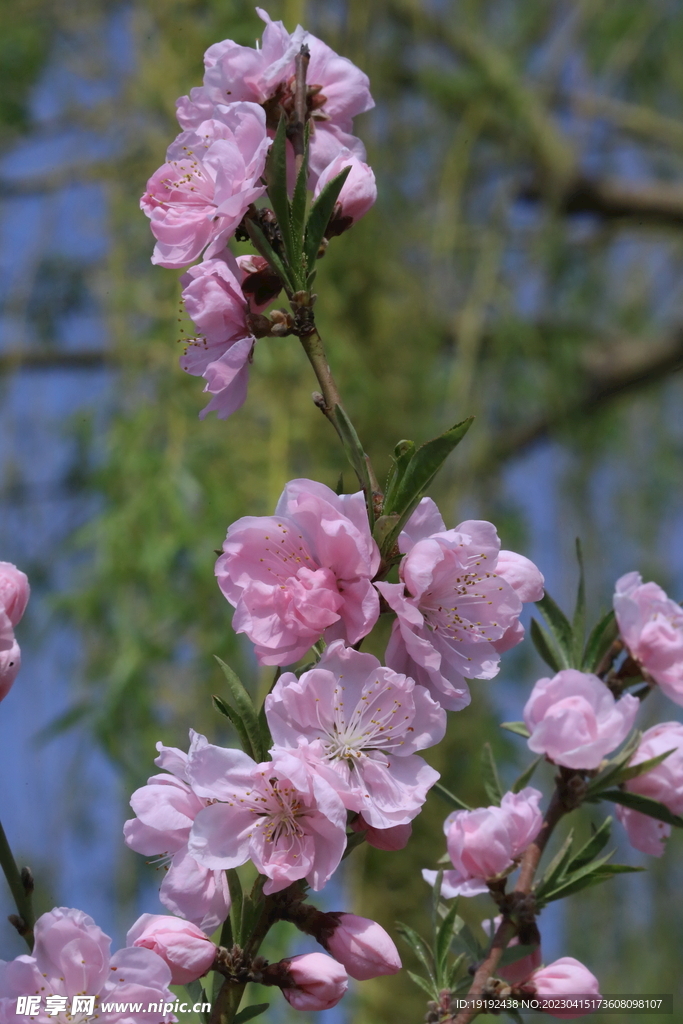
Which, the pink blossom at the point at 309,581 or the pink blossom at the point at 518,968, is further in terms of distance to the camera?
the pink blossom at the point at 518,968

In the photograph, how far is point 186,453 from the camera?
1.45 meters

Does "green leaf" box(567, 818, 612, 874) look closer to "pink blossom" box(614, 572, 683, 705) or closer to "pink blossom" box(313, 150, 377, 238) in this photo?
"pink blossom" box(614, 572, 683, 705)

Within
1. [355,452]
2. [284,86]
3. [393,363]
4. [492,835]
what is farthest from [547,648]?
[393,363]

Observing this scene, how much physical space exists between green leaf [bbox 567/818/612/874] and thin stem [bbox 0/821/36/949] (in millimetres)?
253

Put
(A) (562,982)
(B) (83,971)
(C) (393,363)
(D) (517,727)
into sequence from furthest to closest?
(C) (393,363), (D) (517,727), (A) (562,982), (B) (83,971)

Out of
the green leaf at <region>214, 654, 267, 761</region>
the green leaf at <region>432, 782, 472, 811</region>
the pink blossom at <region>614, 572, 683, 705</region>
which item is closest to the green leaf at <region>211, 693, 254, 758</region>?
the green leaf at <region>214, 654, 267, 761</region>

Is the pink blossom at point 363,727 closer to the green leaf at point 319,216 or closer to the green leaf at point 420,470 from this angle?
the green leaf at point 420,470

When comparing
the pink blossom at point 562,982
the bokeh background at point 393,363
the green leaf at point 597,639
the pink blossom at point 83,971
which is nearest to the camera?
the pink blossom at point 83,971

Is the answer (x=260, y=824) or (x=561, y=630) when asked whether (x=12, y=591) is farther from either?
(x=561, y=630)

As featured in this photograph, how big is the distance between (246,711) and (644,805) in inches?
8.7

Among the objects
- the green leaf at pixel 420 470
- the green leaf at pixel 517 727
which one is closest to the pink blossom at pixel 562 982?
the green leaf at pixel 517 727

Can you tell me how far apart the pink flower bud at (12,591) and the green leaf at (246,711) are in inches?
4.1

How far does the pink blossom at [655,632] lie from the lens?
0.56 m

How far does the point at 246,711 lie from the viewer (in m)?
0.42
